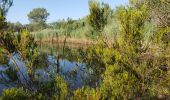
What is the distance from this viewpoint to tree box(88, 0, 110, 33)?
12.8 meters

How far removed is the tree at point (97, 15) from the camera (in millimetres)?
12806

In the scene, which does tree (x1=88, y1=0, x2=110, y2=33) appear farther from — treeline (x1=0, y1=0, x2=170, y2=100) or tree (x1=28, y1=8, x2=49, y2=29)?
tree (x1=28, y1=8, x2=49, y2=29)

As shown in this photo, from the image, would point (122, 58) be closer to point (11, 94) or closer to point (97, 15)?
point (97, 15)

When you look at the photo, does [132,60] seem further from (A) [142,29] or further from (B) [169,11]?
(B) [169,11]

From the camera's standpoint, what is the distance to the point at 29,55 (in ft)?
32.9

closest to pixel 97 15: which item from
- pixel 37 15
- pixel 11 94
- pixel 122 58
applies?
pixel 122 58

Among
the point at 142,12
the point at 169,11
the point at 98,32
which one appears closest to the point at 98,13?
the point at 98,32

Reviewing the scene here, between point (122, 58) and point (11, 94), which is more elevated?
point (122, 58)

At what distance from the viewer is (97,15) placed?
13.0 meters

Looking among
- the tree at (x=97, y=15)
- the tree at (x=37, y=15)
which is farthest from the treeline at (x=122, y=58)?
the tree at (x=37, y=15)

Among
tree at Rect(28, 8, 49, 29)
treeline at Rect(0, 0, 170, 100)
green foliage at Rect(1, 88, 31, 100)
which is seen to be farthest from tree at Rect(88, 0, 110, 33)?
tree at Rect(28, 8, 49, 29)

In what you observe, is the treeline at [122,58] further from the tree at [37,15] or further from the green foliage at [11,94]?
the tree at [37,15]

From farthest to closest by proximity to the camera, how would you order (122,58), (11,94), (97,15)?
1. (97,15)
2. (122,58)
3. (11,94)

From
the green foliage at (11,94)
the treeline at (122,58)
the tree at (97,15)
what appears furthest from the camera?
the tree at (97,15)
